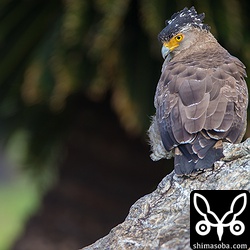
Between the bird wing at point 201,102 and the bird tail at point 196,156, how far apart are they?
0.01 metres

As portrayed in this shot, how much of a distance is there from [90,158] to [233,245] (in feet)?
18.5

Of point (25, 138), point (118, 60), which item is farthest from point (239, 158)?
point (25, 138)

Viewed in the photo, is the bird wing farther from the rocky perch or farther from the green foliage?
the green foliage

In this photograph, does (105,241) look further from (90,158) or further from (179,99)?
(90,158)

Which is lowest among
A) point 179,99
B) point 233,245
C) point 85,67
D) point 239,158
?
point 233,245

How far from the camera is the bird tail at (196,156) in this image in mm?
6492

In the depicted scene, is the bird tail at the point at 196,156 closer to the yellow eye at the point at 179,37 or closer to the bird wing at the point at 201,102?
the bird wing at the point at 201,102

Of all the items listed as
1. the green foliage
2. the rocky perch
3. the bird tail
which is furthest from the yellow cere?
the rocky perch

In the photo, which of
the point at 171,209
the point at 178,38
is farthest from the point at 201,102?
the point at 178,38

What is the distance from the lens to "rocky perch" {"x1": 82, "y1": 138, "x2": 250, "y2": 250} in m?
5.68

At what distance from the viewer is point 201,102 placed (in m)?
7.11

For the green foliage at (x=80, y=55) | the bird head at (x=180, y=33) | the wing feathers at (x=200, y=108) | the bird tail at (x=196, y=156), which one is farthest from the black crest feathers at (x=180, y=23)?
the bird tail at (x=196, y=156)

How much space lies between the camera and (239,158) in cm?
632

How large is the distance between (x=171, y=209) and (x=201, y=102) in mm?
1377
